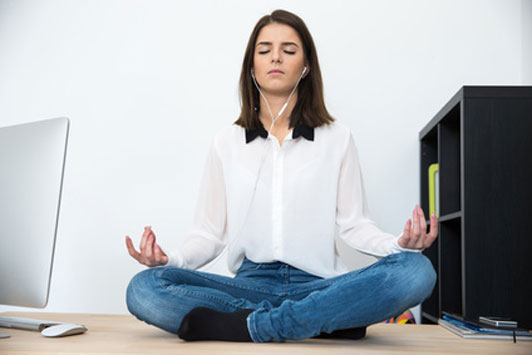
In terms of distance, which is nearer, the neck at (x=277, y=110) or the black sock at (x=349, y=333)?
the black sock at (x=349, y=333)

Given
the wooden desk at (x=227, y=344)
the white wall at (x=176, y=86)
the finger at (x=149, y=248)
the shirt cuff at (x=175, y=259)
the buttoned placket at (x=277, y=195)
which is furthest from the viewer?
the white wall at (x=176, y=86)

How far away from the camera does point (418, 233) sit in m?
1.41

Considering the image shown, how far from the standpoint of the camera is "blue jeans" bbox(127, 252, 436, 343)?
4.41ft

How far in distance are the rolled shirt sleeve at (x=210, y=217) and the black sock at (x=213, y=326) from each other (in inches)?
14.5

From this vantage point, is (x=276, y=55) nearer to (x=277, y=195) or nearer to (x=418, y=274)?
(x=277, y=195)

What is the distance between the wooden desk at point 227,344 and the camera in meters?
1.27

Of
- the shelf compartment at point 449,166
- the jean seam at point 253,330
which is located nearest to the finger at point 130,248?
the jean seam at point 253,330

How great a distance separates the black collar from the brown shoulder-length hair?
Result: 0.01m

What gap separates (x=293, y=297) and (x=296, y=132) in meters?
0.53

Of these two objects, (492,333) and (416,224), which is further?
(492,333)

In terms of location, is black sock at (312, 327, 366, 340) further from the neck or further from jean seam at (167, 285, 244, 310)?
the neck

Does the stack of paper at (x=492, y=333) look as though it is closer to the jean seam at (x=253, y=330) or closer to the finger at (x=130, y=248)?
the jean seam at (x=253, y=330)

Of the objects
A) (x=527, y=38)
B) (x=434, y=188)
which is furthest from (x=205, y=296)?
(x=527, y=38)

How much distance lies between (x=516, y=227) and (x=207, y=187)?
998 millimetres
